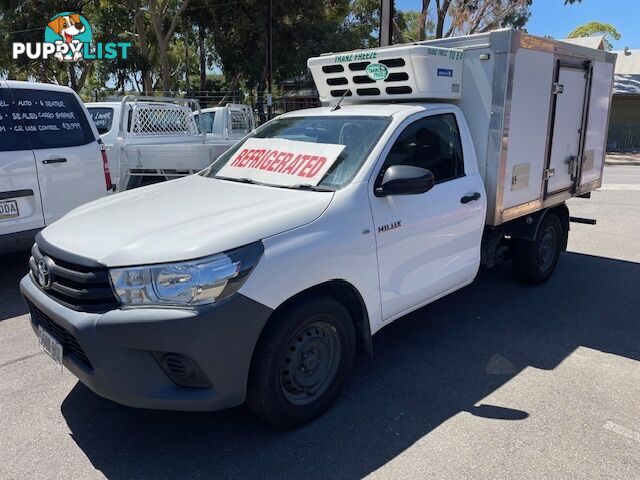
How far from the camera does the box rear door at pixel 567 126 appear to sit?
534 cm

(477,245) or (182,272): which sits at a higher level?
(182,272)

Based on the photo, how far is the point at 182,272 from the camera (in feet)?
8.55

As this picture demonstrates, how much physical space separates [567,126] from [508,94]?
4.90ft

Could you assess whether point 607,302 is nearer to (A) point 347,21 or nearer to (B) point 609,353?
(B) point 609,353

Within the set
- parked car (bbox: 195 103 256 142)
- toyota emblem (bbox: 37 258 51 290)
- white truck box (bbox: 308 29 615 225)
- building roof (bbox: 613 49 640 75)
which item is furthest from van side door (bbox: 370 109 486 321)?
building roof (bbox: 613 49 640 75)

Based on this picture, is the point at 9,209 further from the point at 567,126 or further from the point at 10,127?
the point at 567,126

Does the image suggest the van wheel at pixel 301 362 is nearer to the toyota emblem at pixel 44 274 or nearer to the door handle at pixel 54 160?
the toyota emblem at pixel 44 274

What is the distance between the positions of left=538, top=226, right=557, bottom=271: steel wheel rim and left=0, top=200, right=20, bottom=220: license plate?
5310mm

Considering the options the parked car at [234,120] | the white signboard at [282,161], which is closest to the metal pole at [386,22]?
the parked car at [234,120]

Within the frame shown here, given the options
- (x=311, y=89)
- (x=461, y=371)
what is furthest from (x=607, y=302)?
(x=311, y=89)

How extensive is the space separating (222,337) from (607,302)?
431cm

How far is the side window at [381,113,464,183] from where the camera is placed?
3.85m

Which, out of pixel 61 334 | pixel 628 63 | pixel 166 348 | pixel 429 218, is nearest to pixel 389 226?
pixel 429 218

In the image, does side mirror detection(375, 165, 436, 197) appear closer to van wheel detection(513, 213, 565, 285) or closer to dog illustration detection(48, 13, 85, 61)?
van wheel detection(513, 213, 565, 285)
